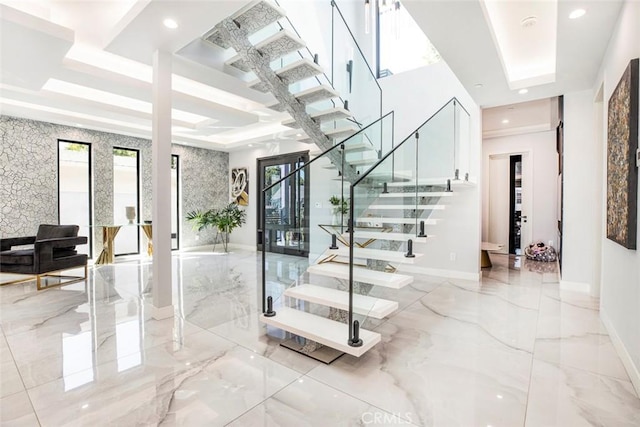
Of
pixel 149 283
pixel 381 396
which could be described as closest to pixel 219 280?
pixel 149 283

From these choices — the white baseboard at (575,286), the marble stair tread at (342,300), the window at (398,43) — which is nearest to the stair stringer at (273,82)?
the marble stair tread at (342,300)

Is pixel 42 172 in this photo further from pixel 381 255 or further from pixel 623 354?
pixel 623 354

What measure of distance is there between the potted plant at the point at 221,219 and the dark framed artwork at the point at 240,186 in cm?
24

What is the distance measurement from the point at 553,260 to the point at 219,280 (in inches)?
266

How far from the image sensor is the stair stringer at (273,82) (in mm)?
3215

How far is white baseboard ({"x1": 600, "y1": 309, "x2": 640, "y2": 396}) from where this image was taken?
6.82 feet

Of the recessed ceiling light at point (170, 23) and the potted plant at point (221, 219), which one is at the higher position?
Result: the recessed ceiling light at point (170, 23)

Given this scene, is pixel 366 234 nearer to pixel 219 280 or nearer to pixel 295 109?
pixel 295 109

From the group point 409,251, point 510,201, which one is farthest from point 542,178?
point 409,251

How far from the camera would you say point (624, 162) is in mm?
2381

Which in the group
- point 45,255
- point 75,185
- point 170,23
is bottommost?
point 45,255

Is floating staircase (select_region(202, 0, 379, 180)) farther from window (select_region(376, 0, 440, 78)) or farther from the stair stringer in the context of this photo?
window (select_region(376, 0, 440, 78))

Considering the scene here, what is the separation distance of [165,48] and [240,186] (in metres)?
5.72

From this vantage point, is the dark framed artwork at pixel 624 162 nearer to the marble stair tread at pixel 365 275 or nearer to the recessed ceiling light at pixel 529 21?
the recessed ceiling light at pixel 529 21
